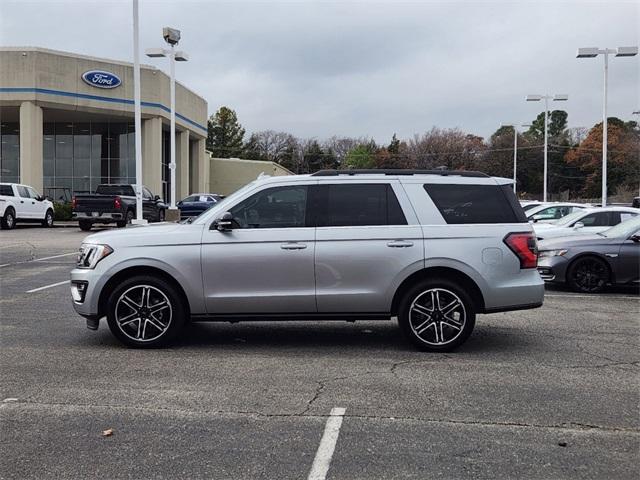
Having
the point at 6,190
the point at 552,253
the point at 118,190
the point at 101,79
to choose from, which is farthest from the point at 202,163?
the point at 552,253

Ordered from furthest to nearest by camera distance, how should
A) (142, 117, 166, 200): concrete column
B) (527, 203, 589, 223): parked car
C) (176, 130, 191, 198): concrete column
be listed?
(176, 130, 191, 198): concrete column < (142, 117, 166, 200): concrete column < (527, 203, 589, 223): parked car

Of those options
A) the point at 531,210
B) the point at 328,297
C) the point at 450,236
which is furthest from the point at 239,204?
the point at 531,210

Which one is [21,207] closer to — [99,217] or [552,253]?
[99,217]

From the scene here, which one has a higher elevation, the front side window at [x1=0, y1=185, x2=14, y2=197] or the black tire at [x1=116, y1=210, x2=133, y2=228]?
the front side window at [x1=0, y1=185, x2=14, y2=197]

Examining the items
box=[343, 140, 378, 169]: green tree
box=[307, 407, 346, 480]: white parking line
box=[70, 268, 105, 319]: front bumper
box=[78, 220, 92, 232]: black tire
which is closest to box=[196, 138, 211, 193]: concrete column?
box=[78, 220, 92, 232]: black tire

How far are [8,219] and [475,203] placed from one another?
24.5 metres

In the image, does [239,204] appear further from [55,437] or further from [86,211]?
[86,211]

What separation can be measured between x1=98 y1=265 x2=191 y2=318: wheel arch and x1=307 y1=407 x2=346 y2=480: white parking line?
2.47 m

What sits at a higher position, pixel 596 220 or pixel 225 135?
pixel 225 135

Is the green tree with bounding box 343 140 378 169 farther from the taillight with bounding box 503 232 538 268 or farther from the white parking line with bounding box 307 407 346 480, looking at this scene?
the white parking line with bounding box 307 407 346 480

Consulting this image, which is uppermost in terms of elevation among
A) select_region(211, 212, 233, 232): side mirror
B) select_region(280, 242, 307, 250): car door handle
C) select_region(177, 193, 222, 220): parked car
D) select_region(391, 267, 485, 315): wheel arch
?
select_region(177, 193, 222, 220): parked car

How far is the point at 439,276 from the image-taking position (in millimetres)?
6598

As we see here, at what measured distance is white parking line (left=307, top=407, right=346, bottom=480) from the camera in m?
3.78

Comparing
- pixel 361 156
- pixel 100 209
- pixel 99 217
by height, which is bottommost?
pixel 99 217
